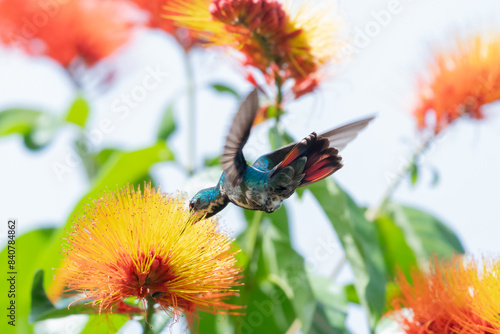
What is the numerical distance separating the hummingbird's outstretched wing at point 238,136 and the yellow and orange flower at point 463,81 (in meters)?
0.79

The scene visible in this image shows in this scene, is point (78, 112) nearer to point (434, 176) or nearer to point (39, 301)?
point (39, 301)

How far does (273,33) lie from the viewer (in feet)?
3.31

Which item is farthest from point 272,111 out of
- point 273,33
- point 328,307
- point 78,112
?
point 78,112

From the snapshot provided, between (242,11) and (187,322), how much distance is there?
19.8 inches

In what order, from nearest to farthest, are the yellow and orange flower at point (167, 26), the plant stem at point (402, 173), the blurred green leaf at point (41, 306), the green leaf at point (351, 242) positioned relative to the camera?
the blurred green leaf at point (41, 306) → the green leaf at point (351, 242) → the plant stem at point (402, 173) → the yellow and orange flower at point (167, 26)

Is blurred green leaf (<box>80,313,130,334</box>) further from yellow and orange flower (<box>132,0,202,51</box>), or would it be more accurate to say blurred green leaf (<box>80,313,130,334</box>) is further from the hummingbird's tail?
yellow and orange flower (<box>132,0,202,51</box>)

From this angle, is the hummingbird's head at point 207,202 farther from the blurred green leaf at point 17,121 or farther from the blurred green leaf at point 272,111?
the blurred green leaf at point 17,121

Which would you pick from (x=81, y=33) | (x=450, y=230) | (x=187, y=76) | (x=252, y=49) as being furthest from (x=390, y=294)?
(x=81, y=33)

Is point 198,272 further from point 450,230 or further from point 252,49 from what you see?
point 450,230

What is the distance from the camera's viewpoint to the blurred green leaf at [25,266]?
4.14ft

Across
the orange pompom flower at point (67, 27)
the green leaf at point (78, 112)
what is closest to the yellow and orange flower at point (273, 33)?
the green leaf at point (78, 112)

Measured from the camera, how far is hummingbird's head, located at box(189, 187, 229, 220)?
31.1 inches

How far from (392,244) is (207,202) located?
76 centimetres

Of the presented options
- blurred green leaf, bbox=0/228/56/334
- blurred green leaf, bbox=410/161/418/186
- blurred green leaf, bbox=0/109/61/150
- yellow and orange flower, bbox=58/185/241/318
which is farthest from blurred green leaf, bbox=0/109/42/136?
blurred green leaf, bbox=410/161/418/186
